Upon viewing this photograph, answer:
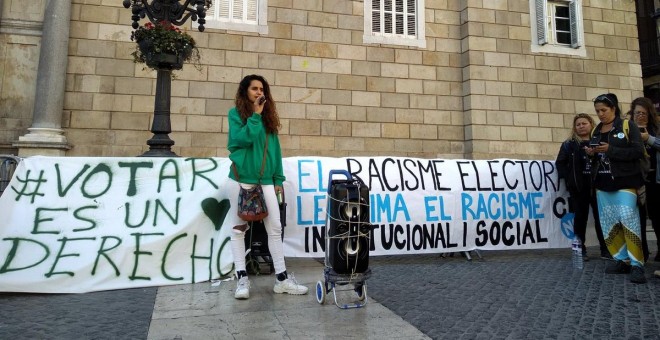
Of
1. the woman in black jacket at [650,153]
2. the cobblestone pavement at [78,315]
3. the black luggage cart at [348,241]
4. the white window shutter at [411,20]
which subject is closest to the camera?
the cobblestone pavement at [78,315]

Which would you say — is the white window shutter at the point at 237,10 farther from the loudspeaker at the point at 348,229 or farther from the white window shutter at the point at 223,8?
the loudspeaker at the point at 348,229

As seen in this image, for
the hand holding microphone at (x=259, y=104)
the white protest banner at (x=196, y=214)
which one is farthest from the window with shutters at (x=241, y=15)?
the hand holding microphone at (x=259, y=104)

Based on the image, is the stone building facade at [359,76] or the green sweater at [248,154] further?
the stone building facade at [359,76]

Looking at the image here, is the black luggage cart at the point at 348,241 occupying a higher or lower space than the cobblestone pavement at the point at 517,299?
higher

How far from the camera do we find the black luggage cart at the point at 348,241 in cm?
344

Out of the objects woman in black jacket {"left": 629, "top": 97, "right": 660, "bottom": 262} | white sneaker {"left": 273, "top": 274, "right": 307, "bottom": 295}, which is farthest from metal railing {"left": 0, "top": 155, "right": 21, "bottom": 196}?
woman in black jacket {"left": 629, "top": 97, "right": 660, "bottom": 262}

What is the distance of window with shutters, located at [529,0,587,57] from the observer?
1074 cm

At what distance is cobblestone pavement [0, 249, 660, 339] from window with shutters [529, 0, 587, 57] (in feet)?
25.1

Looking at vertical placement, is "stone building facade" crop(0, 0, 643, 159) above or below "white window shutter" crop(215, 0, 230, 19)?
below

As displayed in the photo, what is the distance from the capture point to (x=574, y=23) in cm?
1110

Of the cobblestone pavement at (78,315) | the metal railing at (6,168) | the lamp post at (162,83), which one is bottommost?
the cobblestone pavement at (78,315)

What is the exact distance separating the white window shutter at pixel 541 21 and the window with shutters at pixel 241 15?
23.2 ft

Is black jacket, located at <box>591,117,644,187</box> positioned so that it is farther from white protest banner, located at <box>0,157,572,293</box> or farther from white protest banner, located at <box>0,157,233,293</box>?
white protest banner, located at <box>0,157,233,293</box>

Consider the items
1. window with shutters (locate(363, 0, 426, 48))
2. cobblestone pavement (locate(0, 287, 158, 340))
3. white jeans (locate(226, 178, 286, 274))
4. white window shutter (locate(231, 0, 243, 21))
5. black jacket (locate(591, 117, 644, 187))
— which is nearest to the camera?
cobblestone pavement (locate(0, 287, 158, 340))
